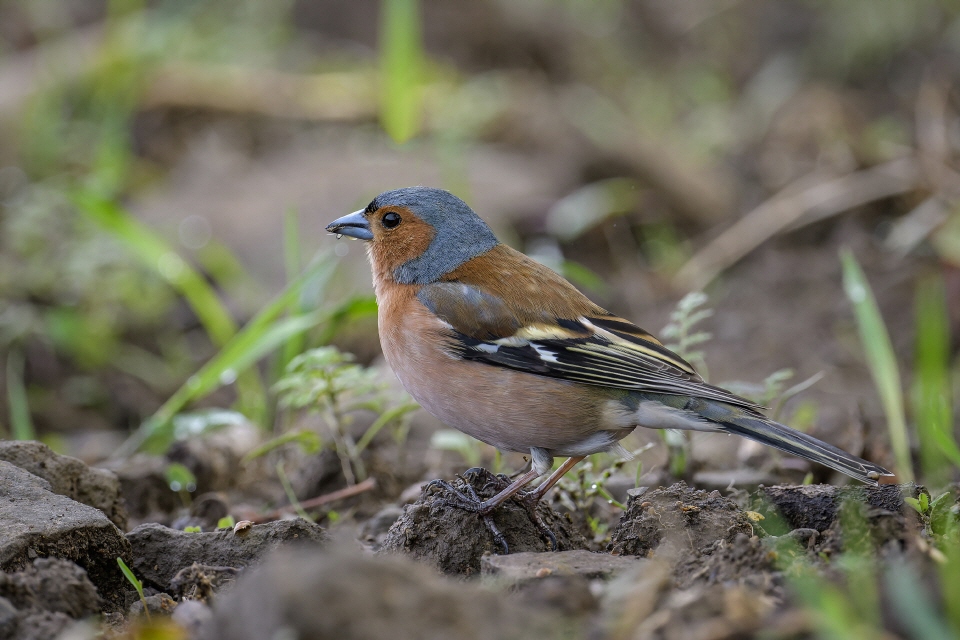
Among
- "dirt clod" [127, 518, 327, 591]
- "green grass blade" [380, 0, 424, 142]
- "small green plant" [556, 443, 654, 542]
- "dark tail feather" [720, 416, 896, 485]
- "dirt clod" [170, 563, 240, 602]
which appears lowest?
"dirt clod" [170, 563, 240, 602]

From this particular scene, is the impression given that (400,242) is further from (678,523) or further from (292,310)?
(678,523)

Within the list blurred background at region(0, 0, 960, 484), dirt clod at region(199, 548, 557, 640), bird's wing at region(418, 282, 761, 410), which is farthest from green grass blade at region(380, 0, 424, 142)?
dirt clod at region(199, 548, 557, 640)

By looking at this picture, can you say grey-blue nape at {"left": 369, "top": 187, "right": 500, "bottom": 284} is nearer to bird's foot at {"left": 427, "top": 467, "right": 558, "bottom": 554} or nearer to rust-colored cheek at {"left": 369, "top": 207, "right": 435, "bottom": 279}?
rust-colored cheek at {"left": 369, "top": 207, "right": 435, "bottom": 279}

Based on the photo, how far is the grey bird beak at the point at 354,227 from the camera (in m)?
4.29

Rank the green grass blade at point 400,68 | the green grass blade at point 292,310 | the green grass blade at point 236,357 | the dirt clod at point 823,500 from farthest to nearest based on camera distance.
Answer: the green grass blade at point 400,68 < the green grass blade at point 292,310 < the green grass blade at point 236,357 < the dirt clod at point 823,500

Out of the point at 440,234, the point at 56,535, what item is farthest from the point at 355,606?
the point at 440,234

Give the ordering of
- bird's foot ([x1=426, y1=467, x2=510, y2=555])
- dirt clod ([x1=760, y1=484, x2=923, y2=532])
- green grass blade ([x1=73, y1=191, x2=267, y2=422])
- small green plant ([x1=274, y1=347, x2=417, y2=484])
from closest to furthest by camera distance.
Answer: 1. dirt clod ([x1=760, y1=484, x2=923, y2=532])
2. bird's foot ([x1=426, y1=467, x2=510, y2=555])
3. small green plant ([x1=274, y1=347, x2=417, y2=484])
4. green grass blade ([x1=73, y1=191, x2=267, y2=422])

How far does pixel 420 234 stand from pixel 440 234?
3.4 inches

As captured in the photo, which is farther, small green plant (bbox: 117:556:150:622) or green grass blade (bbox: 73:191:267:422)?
green grass blade (bbox: 73:191:267:422)

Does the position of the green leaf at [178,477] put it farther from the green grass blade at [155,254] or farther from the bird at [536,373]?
the green grass blade at [155,254]

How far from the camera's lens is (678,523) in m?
2.82

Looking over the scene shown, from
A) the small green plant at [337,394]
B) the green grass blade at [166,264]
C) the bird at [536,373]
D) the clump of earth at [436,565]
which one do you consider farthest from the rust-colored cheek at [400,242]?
the green grass blade at [166,264]

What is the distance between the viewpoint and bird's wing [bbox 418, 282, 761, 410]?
11.5ft

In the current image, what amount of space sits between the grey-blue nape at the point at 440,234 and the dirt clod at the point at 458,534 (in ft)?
3.61
